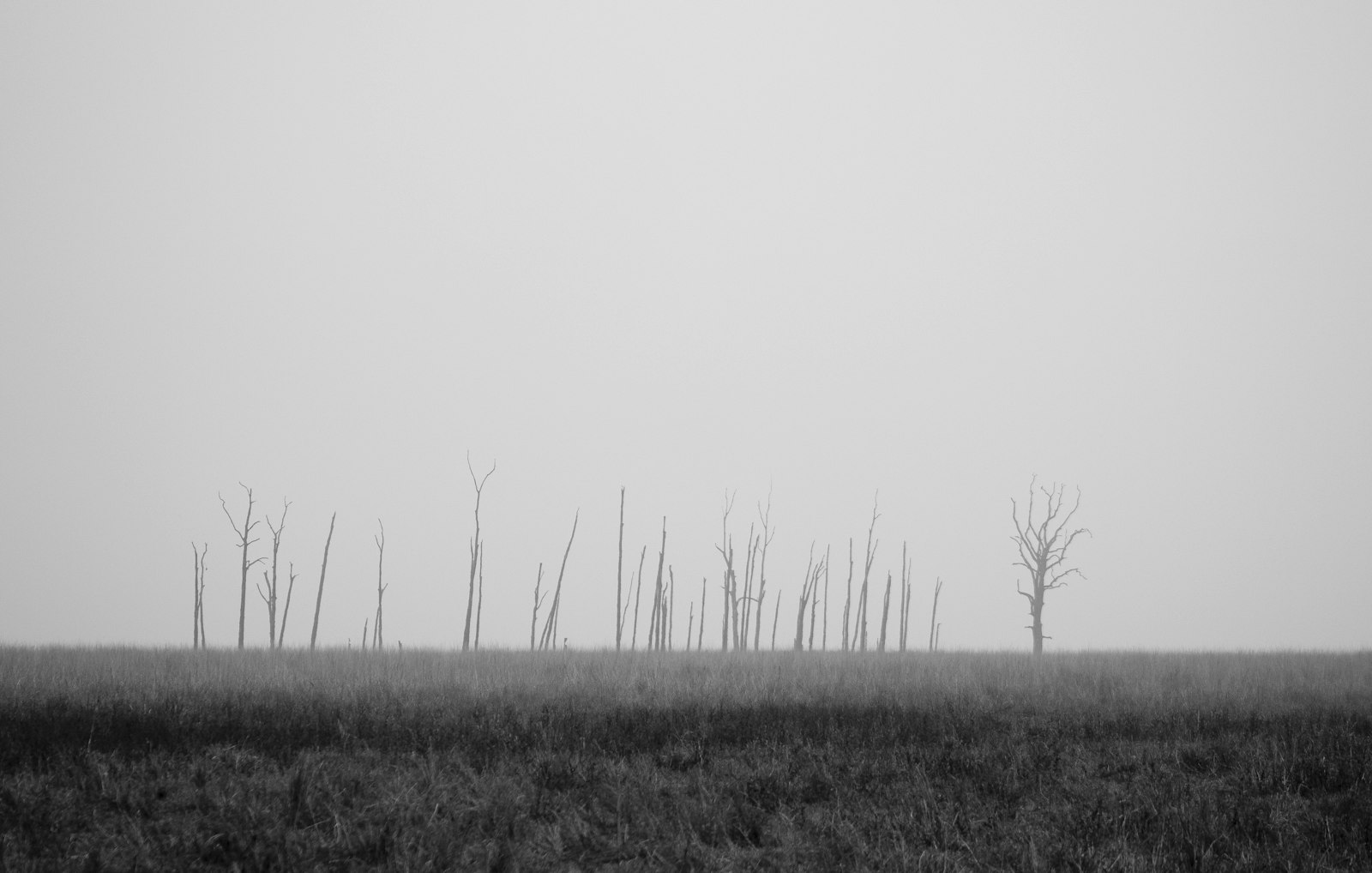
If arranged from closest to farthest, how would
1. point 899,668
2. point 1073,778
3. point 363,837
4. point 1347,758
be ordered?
point 363,837 < point 1073,778 < point 1347,758 < point 899,668

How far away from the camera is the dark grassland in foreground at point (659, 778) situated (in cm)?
630

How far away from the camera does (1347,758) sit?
9.00 meters

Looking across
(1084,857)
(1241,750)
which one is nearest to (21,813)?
(1084,857)

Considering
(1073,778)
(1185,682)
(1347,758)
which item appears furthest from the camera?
(1185,682)

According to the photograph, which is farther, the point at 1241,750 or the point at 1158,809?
the point at 1241,750

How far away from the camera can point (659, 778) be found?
8.00 meters

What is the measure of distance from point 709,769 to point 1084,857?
3.50 metres

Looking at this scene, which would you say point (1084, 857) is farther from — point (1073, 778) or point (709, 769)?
point (709, 769)

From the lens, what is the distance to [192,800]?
6977 millimetres

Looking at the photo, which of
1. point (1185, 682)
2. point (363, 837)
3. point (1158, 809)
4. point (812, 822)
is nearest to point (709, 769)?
point (812, 822)

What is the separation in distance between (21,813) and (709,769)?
18.8ft

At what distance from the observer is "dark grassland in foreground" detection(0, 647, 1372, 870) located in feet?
20.7

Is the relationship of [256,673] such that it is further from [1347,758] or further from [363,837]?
[1347,758]

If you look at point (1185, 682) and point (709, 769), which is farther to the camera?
point (1185, 682)
